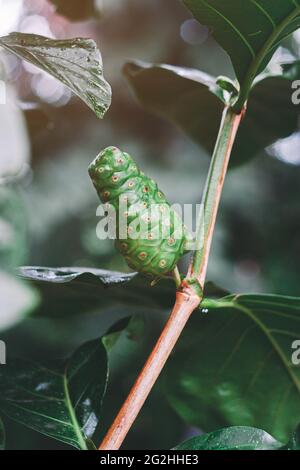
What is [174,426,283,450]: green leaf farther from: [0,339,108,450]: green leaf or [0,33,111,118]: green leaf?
[0,33,111,118]: green leaf

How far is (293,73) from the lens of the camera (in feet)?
3.07

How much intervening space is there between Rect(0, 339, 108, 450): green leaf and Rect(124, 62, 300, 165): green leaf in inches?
17.6

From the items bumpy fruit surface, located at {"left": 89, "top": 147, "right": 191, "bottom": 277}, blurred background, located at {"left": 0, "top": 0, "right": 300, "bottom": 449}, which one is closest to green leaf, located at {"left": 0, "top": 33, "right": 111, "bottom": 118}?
bumpy fruit surface, located at {"left": 89, "top": 147, "right": 191, "bottom": 277}

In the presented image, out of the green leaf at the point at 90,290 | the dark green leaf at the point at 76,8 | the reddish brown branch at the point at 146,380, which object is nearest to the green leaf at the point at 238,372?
the green leaf at the point at 90,290

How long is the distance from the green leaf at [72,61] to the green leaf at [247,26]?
138 millimetres

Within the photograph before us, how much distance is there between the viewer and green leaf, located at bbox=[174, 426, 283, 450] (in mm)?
647

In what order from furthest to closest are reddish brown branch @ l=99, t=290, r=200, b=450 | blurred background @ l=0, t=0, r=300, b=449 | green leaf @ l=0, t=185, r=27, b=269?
1. blurred background @ l=0, t=0, r=300, b=449
2. green leaf @ l=0, t=185, r=27, b=269
3. reddish brown branch @ l=99, t=290, r=200, b=450

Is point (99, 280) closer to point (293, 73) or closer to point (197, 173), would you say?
point (293, 73)

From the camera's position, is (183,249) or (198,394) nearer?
(183,249)

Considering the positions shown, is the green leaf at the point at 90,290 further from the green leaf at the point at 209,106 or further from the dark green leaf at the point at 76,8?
the dark green leaf at the point at 76,8

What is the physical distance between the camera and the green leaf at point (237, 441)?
647mm

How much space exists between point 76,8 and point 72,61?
0.44 meters

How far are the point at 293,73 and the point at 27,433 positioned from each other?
0.90 m

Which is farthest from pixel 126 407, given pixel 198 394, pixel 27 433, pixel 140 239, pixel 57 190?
pixel 57 190
